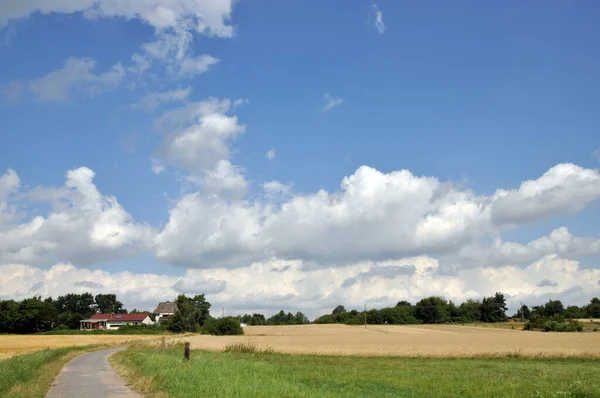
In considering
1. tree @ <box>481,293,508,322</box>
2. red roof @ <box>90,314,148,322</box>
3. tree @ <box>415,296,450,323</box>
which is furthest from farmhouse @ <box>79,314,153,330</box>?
tree @ <box>481,293,508,322</box>

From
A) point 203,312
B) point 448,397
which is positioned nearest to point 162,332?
point 203,312

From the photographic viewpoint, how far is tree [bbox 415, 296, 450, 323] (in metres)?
166

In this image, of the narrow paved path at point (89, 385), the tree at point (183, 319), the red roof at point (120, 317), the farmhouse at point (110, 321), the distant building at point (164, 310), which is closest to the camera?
the narrow paved path at point (89, 385)

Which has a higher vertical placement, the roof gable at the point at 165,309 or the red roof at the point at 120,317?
the roof gable at the point at 165,309

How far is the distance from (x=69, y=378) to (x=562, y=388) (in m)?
21.3

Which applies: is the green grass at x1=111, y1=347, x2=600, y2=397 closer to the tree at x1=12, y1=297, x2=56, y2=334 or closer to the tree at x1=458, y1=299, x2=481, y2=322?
the tree at x1=12, y1=297, x2=56, y2=334

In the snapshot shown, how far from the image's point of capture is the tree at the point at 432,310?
545ft

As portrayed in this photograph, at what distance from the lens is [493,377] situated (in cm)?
2766

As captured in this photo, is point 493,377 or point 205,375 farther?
point 493,377

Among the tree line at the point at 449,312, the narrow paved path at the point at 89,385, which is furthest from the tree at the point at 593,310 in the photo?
the narrow paved path at the point at 89,385

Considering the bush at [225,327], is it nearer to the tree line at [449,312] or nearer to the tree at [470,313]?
the tree line at [449,312]

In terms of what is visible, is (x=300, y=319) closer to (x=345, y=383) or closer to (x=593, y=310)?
(x=593, y=310)

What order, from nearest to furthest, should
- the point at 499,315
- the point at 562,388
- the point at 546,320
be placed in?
the point at 562,388
the point at 546,320
the point at 499,315

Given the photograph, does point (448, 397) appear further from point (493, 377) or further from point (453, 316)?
point (453, 316)
